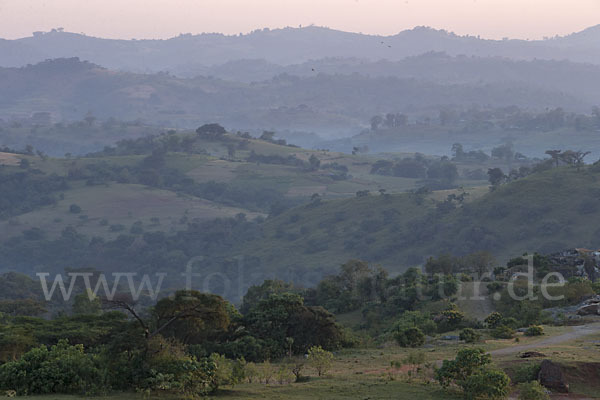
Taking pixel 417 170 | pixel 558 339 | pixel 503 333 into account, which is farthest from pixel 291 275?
pixel 558 339

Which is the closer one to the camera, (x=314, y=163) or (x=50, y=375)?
(x=50, y=375)

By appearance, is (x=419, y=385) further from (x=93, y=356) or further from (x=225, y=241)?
(x=225, y=241)

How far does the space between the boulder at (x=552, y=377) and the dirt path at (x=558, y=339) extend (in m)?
4.11

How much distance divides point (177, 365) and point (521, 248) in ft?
282

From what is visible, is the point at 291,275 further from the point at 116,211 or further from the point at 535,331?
the point at 535,331

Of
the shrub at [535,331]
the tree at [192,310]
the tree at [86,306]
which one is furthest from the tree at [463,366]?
the tree at [86,306]

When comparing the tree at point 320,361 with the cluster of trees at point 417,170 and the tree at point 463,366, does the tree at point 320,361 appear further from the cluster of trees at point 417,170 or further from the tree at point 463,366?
the cluster of trees at point 417,170

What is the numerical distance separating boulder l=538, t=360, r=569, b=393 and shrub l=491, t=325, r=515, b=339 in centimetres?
966

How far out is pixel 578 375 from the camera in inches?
830

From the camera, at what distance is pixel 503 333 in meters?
30.8

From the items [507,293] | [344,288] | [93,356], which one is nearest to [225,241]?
[344,288]

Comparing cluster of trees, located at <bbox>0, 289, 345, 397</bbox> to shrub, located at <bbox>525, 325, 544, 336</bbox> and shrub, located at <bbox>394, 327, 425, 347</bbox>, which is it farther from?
shrub, located at <bbox>525, 325, 544, 336</bbox>

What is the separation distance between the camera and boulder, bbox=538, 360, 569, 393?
2041 centimetres

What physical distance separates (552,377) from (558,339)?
314 inches
